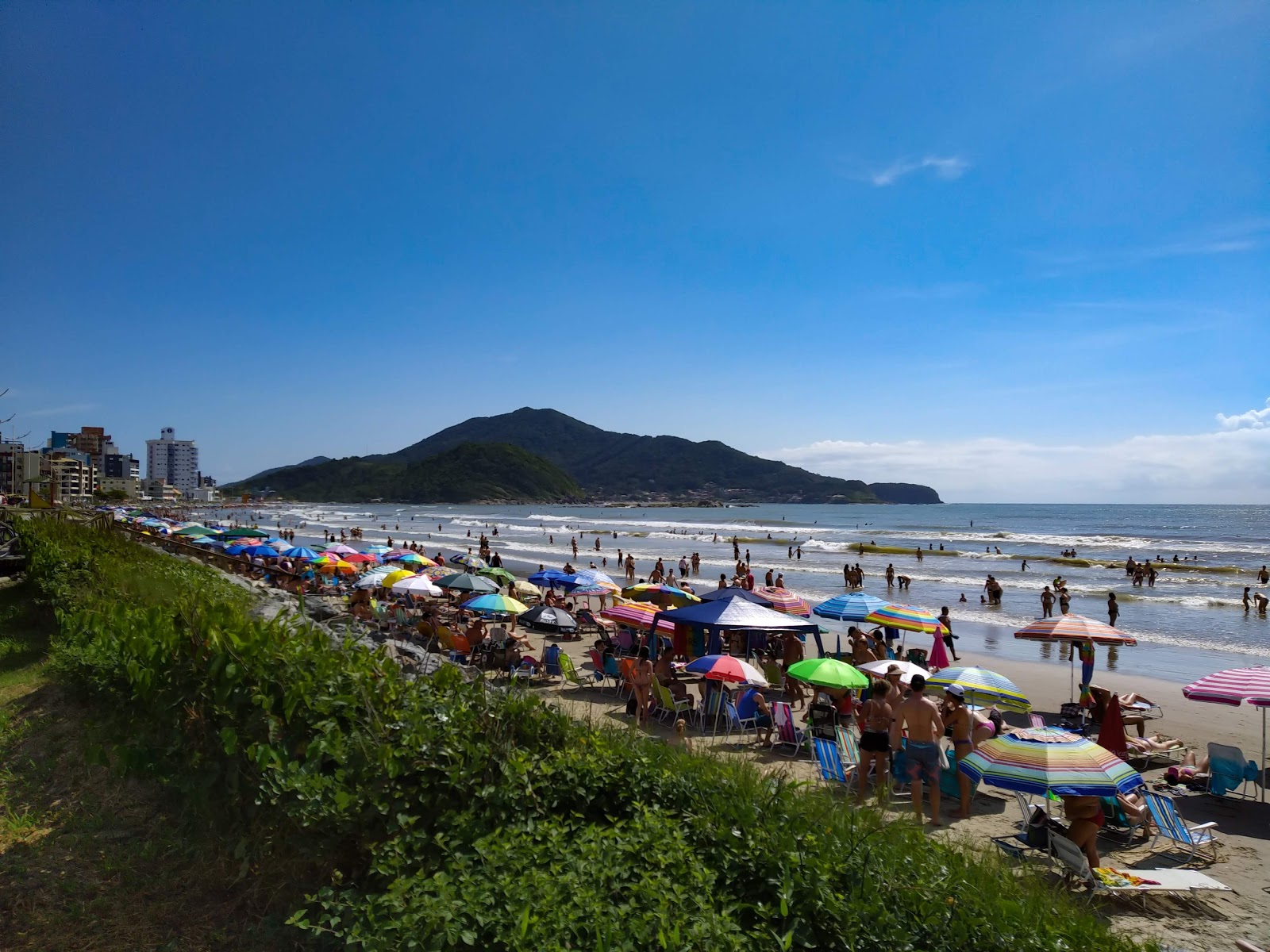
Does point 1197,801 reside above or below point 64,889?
below

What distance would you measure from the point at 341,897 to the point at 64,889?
2.80 m

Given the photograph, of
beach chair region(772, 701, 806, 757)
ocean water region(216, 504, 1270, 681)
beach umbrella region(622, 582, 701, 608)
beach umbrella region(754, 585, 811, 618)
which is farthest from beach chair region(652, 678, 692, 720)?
ocean water region(216, 504, 1270, 681)

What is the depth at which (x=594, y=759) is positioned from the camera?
3.73 metres

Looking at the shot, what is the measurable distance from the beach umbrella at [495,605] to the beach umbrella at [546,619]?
22cm

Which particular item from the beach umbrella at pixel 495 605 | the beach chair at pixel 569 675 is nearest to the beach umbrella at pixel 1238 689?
the beach chair at pixel 569 675

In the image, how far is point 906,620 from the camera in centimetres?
1435

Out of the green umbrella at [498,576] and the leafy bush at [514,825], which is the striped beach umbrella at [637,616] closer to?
the green umbrella at [498,576]

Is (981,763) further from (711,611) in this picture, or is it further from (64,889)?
(64,889)

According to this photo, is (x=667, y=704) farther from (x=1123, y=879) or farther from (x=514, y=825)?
(x=514, y=825)

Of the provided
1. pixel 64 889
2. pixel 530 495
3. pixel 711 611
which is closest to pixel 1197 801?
pixel 711 611

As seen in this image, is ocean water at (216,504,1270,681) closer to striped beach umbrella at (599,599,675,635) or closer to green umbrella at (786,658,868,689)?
striped beach umbrella at (599,599,675,635)

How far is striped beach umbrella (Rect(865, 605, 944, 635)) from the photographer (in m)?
14.3

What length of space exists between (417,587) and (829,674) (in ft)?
34.3

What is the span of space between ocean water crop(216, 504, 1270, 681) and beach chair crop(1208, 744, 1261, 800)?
9.81 meters
